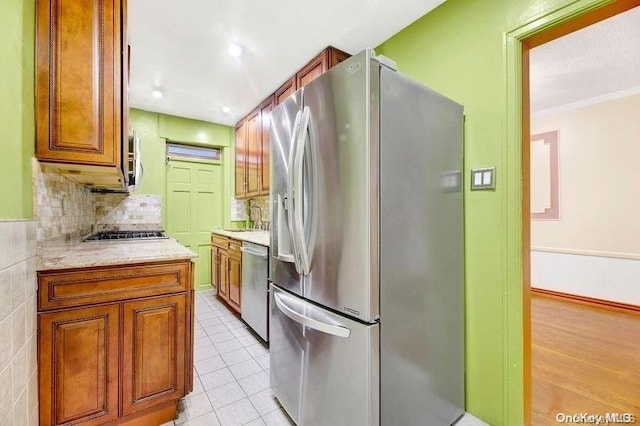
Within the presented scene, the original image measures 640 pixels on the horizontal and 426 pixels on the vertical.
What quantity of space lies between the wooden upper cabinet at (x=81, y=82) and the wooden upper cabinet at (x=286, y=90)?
146 centimetres

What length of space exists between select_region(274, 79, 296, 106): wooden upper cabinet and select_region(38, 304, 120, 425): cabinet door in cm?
230

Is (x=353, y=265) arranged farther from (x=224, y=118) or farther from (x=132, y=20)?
(x=224, y=118)

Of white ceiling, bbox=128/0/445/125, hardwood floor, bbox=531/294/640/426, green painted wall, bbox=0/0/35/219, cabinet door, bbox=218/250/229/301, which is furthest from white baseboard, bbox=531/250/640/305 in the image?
green painted wall, bbox=0/0/35/219

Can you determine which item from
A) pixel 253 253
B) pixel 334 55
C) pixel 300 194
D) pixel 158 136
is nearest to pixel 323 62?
pixel 334 55

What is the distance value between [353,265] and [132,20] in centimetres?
229

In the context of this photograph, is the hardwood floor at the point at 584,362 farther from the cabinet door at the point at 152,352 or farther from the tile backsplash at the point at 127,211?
the tile backsplash at the point at 127,211

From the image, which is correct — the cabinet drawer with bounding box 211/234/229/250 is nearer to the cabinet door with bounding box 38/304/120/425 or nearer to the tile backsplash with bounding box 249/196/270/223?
the tile backsplash with bounding box 249/196/270/223

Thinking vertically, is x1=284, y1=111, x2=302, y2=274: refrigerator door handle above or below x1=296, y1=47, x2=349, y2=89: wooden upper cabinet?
below

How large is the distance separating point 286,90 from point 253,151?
107cm

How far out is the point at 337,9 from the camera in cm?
180

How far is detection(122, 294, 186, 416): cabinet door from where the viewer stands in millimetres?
1418

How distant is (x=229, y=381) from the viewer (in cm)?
196

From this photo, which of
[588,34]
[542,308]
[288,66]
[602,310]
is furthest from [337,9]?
[602,310]

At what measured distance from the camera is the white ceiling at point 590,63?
2.10 metres
